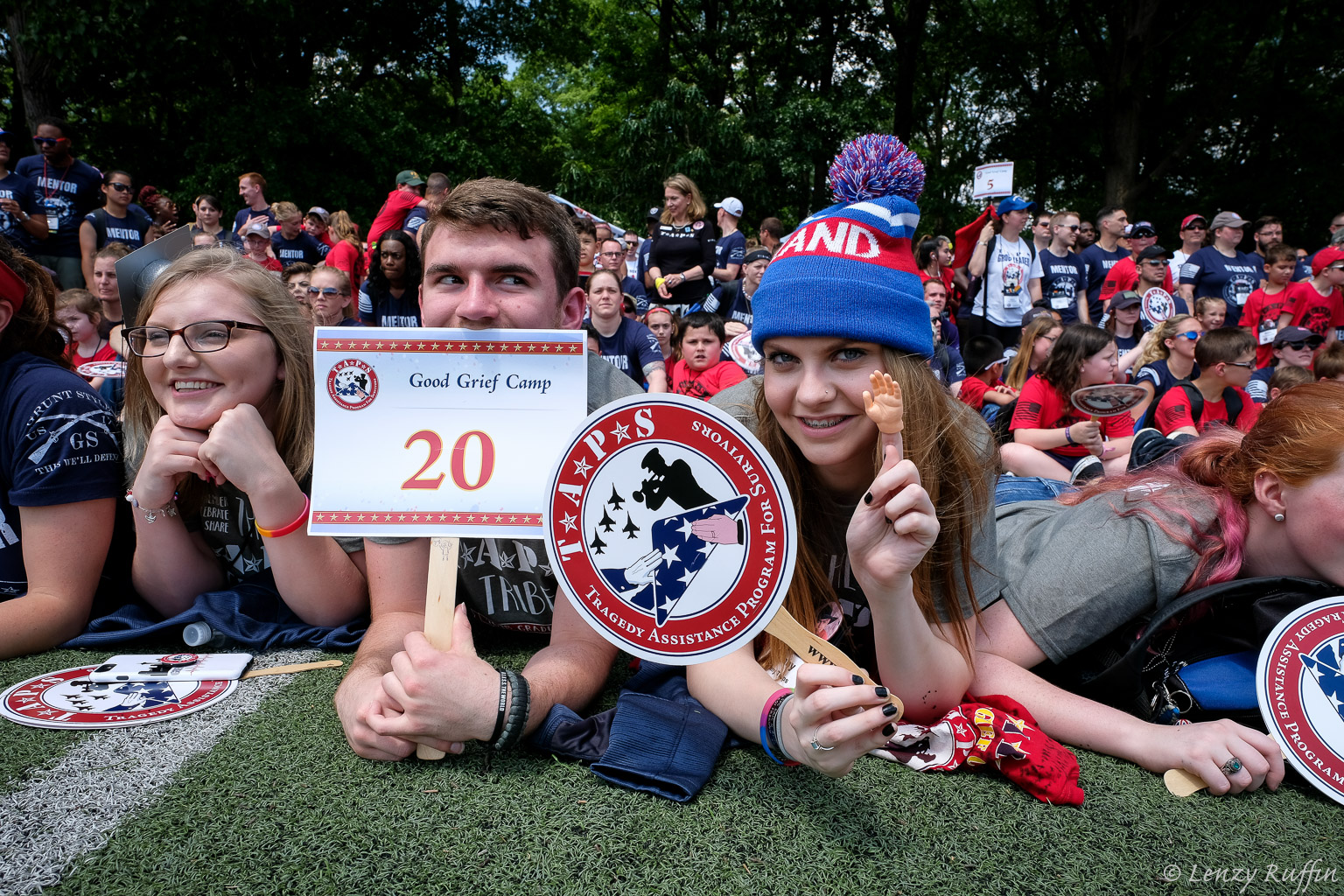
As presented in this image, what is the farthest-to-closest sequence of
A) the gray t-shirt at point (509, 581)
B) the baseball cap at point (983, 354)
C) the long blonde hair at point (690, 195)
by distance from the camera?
the long blonde hair at point (690, 195) → the baseball cap at point (983, 354) → the gray t-shirt at point (509, 581)

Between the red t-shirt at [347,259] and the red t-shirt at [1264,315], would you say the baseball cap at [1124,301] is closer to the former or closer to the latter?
the red t-shirt at [1264,315]

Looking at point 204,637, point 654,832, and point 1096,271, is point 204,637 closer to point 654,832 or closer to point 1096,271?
point 654,832

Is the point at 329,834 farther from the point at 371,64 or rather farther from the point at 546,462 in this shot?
the point at 371,64

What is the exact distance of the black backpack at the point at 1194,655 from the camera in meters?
1.99

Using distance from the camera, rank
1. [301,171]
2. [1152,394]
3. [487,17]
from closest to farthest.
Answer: [1152,394]
[301,171]
[487,17]

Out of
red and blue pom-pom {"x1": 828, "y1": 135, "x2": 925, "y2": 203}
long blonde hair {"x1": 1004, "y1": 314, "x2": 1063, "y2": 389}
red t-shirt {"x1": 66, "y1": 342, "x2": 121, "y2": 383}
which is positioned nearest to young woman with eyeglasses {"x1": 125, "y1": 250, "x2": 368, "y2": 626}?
red and blue pom-pom {"x1": 828, "y1": 135, "x2": 925, "y2": 203}

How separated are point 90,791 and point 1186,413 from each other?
607 cm

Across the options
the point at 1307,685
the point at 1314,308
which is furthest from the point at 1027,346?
the point at 1314,308

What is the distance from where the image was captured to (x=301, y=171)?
1730 cm

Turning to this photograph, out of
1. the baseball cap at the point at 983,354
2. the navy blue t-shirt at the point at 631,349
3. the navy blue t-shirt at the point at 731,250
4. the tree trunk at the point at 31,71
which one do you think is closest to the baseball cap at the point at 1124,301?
the baseball cap at the point at 983,354

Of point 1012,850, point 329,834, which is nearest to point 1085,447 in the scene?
point 1012,850

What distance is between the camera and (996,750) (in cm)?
176

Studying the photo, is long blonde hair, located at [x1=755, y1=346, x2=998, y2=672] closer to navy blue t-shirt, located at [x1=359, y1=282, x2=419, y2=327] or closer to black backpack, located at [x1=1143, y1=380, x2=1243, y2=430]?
black backpack, located at [x1=1143, y1=380, x2=1243, y2=430]

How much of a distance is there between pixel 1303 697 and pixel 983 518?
33.0 inches
